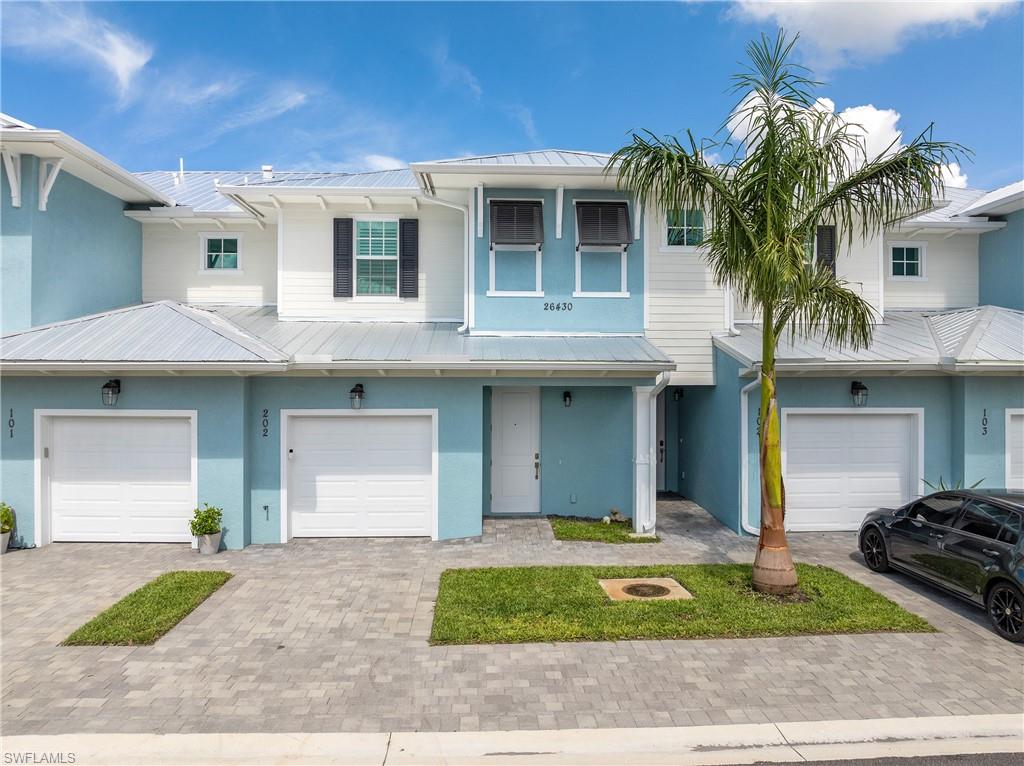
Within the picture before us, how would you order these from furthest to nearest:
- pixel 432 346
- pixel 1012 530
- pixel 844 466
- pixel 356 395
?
pixel 844 466 → pixel 432 346 → pixel 356 395 → pixel 1012 530

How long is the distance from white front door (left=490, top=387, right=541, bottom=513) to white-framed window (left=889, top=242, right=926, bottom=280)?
30.2ft

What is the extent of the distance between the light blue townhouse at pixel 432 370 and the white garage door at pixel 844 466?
1.6 inches

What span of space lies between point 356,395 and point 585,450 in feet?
14.9

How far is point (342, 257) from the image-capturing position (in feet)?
39.5

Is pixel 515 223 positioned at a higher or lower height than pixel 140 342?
higher

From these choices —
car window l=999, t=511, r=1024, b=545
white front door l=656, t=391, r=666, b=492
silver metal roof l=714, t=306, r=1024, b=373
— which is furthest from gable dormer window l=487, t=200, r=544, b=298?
car window l=999, t=511, r=1024, b=545

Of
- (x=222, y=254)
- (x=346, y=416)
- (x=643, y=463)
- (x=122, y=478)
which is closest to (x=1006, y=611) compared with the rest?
(x=643, y=463)

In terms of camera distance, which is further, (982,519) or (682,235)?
(682,235)

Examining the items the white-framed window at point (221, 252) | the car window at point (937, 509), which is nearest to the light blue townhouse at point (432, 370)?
the white-framed window at point (221, 252)

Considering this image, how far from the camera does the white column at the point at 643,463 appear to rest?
10352 millimetres

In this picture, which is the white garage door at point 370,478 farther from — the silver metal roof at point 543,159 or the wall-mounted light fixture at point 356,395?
the silver metal roof at point 543,159

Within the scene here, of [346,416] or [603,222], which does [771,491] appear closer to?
[603,222]

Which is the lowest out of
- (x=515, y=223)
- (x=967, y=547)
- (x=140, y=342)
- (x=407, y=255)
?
(x=967, y=547)

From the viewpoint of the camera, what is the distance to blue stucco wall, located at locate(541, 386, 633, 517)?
452 inches
